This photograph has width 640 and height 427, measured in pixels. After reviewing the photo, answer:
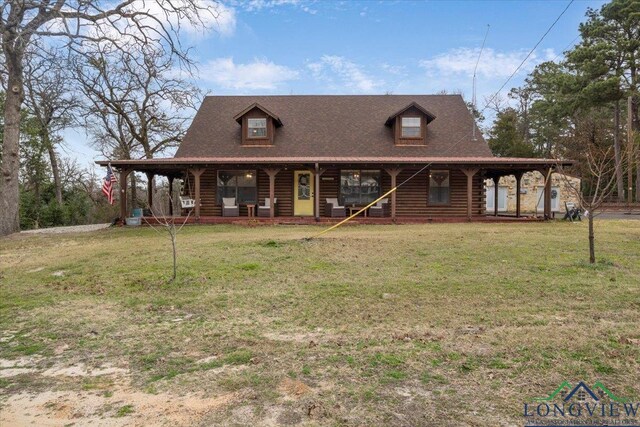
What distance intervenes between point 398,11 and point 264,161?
Result: 24.3 ft

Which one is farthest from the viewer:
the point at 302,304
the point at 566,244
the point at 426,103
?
the point at 426,103

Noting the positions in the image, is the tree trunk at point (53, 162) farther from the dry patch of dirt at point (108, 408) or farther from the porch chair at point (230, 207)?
the dry patch of dirt at point (108, 408)

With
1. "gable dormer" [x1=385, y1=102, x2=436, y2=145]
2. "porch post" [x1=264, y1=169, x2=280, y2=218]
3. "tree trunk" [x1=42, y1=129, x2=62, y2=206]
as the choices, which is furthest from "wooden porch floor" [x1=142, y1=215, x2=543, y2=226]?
"tree trunk" [x1=42, y1=129, x2=62, y2=206]

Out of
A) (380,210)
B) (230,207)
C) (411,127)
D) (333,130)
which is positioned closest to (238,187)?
(230,207)

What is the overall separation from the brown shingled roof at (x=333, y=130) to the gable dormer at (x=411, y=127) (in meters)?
0.36

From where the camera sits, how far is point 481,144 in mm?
18500

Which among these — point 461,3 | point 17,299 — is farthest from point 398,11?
point 17,299

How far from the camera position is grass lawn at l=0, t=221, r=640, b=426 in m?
2.93

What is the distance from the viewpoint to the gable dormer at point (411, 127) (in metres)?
18.6

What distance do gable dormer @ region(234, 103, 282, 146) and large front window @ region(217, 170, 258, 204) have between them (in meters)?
1.81

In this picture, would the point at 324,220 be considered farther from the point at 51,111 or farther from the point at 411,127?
the point at 51,111

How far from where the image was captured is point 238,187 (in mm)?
18219

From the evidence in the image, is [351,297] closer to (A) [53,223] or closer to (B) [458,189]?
(B) [458,189]

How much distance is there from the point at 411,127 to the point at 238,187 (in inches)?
334
